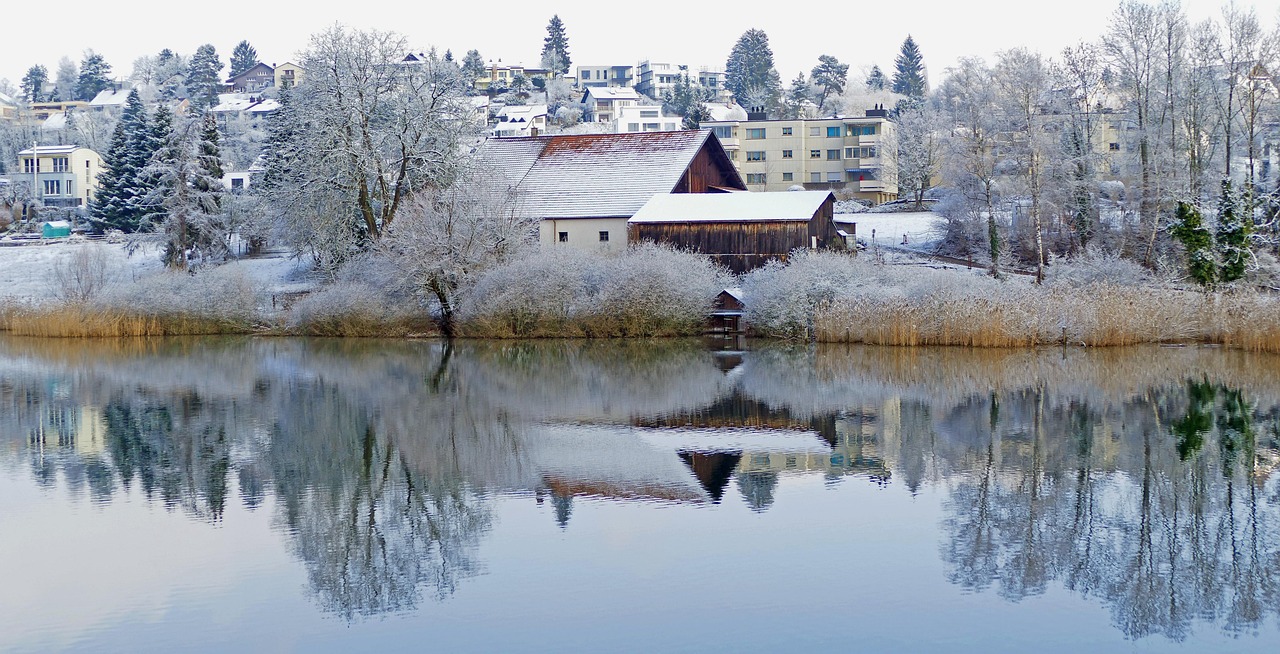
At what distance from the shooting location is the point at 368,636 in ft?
33.9

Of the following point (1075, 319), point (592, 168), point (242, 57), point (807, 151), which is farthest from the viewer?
point (242, 57)

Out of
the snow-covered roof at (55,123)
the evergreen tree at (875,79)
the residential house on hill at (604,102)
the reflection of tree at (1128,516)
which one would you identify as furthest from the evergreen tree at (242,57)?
the reflection of tree at (1128,516)

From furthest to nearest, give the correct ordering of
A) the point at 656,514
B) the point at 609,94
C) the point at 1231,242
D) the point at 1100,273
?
the point at 609,94 < the point at 1100,273 < the point at 1231,242 < the point at 656,514

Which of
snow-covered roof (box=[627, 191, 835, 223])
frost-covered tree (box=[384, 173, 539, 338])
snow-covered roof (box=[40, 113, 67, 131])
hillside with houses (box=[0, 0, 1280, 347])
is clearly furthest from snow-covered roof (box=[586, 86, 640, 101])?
frost-covered tree (box=[384, 173, 539, 338])

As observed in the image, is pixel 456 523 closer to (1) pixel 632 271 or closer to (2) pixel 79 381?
(2) pixel 79 381

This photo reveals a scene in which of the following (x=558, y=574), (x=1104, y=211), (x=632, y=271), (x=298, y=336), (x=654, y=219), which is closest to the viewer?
(x=558, y=574)

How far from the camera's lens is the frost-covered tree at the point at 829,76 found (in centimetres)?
10669

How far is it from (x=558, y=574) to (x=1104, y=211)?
3754 centimetres

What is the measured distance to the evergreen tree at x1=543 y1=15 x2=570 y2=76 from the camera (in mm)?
132250

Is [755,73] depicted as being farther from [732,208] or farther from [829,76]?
[732,208]

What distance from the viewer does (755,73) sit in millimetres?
113375

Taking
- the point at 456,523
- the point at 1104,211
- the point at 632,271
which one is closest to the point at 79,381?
the point at 632,271

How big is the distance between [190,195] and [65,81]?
382 feet

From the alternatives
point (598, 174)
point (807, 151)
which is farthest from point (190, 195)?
point (807, 151)
